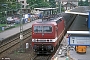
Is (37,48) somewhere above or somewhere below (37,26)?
below

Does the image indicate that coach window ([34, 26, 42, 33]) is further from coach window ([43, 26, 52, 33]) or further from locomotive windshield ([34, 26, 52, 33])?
coach window ([43, 26, 52, 33])

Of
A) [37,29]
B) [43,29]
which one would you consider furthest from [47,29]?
[37,29]

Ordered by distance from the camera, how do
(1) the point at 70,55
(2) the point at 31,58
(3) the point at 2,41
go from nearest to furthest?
(1) the point at 70,55
(2) the point at 31,58
(3) the point at 2,41

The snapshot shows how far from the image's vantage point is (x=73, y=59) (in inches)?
613

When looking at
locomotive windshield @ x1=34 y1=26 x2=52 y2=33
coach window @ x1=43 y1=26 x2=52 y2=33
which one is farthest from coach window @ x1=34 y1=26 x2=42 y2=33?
coach window @ x1=43 y1=26 x2=52 y2=33

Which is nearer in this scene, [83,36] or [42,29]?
[83,36]

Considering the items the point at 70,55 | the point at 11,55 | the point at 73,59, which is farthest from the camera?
the point at 11,55

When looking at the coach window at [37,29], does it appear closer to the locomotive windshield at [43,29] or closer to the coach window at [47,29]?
the locomotive windshield at [43,29]

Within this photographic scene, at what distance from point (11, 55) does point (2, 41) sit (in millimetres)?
7846

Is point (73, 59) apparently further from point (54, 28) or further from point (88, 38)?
point (54, 28)

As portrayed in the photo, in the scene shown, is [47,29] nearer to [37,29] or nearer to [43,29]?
[43,29]

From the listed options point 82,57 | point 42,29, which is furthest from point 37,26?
point 82,57

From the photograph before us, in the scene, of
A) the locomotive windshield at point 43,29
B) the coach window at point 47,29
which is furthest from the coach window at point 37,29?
the coach window at point 47,29

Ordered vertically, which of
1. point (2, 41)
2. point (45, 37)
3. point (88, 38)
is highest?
point (88, 38)
